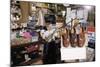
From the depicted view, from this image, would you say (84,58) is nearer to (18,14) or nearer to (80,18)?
(80,18)

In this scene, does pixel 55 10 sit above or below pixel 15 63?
above

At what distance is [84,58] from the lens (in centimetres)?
199

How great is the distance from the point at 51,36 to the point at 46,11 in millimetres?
237

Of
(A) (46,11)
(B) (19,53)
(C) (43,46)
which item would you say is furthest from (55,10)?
(B) (19,53)

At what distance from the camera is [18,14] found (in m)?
1.75

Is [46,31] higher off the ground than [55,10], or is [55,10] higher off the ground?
[55,10]

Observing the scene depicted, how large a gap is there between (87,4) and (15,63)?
0.92 m

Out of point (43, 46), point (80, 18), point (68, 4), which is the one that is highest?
point (68, 4)

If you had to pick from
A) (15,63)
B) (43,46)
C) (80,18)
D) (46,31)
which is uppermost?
(80,18)

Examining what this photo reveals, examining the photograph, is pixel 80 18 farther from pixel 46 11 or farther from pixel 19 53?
pixel 19 53
